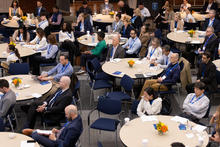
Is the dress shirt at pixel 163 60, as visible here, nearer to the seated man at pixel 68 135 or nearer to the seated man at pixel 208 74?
the seated man at pixel 208 74

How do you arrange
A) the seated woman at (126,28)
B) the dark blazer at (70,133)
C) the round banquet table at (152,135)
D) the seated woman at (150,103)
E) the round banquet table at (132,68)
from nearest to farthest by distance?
the round banquet table at (152,135)
the dark blazer at (70,133)
the seated woman at (150,103)
the round banquet table at (132,68)
the seated woman at (126,28)

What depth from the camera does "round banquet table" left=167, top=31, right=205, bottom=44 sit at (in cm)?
1118

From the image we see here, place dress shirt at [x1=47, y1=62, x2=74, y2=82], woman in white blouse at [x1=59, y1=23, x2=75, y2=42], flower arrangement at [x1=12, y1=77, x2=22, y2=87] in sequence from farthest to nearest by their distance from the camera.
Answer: woman in white blouse at [x1=59, y1=23, x2=75, y2=42] < dress shirt at [x1=47, y1=62, x2=74, y2=82] < flower arrangement at [x1=12, y1=77, x2=22, y2=87]

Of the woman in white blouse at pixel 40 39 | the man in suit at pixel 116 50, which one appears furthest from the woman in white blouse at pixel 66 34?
the man in suit at pixel 116 50

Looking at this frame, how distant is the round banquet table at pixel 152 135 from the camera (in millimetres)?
5688

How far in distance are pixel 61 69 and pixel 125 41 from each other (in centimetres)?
341

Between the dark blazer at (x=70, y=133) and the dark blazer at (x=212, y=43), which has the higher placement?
the dark blazer at (x=212, y=43)

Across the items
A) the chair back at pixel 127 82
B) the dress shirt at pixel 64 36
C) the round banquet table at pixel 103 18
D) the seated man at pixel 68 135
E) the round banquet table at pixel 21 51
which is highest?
the round banquet table at pixel 103 18

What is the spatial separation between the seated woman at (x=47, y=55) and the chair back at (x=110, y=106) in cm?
345

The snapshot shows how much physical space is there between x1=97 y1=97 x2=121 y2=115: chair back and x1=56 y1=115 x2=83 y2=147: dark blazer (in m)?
1.18

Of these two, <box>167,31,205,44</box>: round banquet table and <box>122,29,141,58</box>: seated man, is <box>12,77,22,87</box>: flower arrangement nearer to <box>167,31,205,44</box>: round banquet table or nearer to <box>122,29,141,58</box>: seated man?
<box>122,29,141,58</box>: seated man

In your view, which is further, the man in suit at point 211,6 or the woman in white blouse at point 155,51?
the man in suit at point 211,6

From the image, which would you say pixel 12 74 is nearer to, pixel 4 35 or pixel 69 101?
pixel 69 101

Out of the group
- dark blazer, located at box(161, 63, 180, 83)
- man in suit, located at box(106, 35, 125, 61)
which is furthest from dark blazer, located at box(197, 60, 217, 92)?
man in suit, located at box(106, 35, 125, 61)
